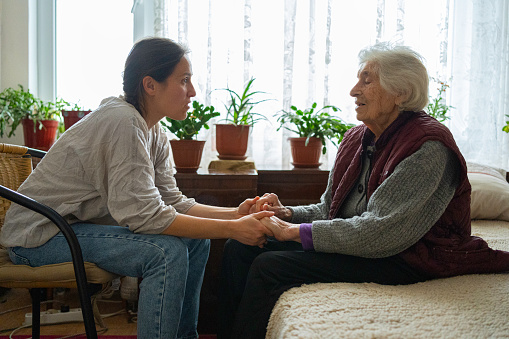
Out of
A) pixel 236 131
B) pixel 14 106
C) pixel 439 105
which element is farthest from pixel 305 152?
pixel 14 106

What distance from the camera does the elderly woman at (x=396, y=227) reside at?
59.5 inches

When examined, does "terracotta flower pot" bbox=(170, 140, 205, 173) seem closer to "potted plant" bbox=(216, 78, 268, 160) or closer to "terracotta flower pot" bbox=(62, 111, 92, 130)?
"potted plant" bbox=(216, 78, 268, 160)

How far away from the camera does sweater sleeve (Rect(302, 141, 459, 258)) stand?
1498 millimetres

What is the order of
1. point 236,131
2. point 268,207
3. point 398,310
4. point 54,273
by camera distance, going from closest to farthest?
point 398,310
point 54,273
point 268,207
point 236,131

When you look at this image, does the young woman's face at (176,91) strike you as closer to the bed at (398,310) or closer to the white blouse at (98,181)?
Answer: the white blouse at (98,181)

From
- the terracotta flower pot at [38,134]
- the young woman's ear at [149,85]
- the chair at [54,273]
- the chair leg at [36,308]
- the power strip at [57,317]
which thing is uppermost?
the young woman's ear at [149,85]

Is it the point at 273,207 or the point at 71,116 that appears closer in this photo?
the point at 273,207

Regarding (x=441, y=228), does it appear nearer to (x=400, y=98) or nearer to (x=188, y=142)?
(x=400, y=98)

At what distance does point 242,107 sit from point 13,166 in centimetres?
129

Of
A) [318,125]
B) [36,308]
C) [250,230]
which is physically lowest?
[36,308]

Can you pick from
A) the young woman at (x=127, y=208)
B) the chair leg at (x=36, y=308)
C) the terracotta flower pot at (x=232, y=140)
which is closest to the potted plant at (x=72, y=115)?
the terracotta flower pot at (x=232, y=140)

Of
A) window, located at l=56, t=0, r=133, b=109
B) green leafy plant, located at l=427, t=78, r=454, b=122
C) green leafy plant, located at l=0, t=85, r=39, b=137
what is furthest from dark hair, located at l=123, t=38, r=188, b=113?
green leafy plant, located at l=427, t=78, r=454, b=122

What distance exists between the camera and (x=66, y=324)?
8.09 feet

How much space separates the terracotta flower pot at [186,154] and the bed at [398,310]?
1268 millimetres
